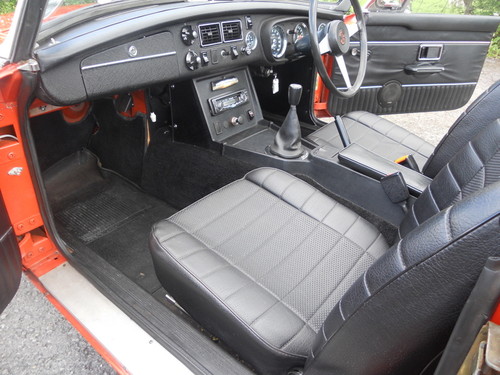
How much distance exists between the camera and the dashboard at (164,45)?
53.5 inches

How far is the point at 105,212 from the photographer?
7.46ft

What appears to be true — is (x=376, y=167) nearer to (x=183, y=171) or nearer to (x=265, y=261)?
(x=265, y=261)

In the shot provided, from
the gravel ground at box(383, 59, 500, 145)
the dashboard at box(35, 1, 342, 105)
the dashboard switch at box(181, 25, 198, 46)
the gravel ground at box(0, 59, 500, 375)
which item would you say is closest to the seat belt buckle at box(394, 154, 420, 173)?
the dashboard at box(35, 1, 342, 105)

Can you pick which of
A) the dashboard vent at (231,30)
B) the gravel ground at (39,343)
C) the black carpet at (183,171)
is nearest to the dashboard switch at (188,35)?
the dashboard vent at (231,30)

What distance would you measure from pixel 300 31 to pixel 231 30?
0.52 m

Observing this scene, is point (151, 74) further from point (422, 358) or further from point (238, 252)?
point (422, 358)

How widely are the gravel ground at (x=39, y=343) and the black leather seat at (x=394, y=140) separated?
1401 mm

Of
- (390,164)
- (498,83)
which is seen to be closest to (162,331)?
(390,164)

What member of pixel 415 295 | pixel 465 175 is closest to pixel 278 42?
pixel 465 175

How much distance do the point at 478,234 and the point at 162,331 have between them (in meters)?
1.08

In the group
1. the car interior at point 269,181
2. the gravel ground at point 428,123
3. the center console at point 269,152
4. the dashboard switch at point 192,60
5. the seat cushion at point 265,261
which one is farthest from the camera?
the gravel ground at point 428,123

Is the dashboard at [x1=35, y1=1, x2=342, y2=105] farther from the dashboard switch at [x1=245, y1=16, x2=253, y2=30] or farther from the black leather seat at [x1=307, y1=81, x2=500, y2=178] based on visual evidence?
the black leather seat at [x1=307, y1=81, x2=500, y2=178]

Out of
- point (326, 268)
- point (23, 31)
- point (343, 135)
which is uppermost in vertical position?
point (23, 31)

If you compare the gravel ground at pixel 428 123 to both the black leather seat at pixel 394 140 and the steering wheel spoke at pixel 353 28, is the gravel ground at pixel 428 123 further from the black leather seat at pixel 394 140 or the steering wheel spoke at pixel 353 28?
the steering wheel spoke at pixel 353 28
